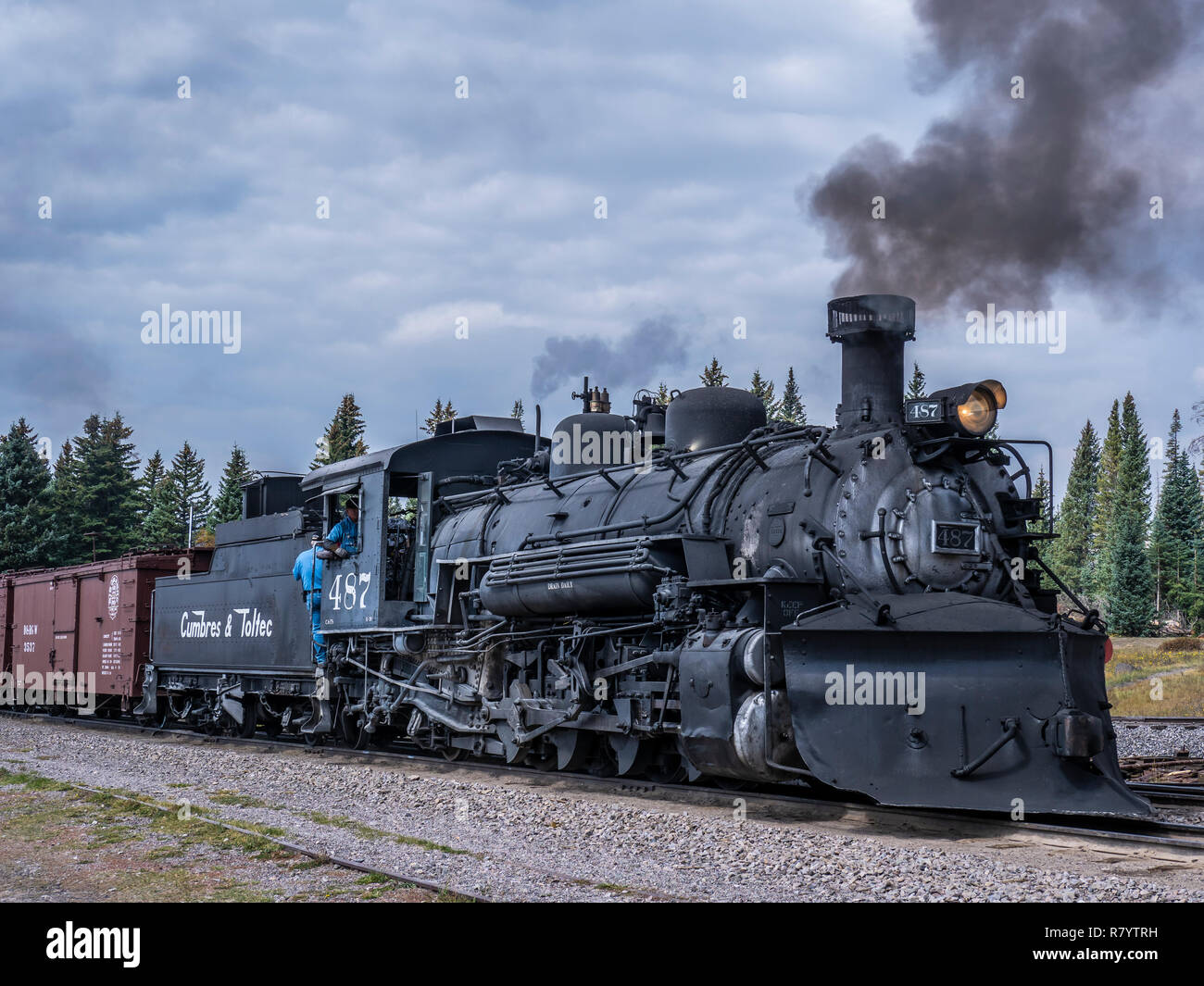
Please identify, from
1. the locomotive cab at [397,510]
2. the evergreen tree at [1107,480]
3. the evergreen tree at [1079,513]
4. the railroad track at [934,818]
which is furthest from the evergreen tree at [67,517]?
A: the evergreen tree at [1107,480]

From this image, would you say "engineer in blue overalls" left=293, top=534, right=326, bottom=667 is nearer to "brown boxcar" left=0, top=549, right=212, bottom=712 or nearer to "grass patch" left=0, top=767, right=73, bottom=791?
"grass patch" left=0, top=767, right=73, bottom=791

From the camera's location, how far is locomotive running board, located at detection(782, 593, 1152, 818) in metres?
7.30

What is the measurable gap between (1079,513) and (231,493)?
6379 centimetres

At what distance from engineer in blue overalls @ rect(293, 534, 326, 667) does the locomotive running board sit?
7.95 metres

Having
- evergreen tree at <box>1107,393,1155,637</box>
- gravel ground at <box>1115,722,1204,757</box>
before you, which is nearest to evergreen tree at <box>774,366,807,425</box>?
evergreen tree at <box>1107,393,1155,637</box>

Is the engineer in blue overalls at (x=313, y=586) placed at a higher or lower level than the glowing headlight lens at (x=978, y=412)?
lower

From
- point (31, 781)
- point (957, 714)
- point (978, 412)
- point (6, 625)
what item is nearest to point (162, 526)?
point (6, 625)

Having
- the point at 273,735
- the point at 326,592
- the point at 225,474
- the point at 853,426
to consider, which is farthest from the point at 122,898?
the point at 225,474

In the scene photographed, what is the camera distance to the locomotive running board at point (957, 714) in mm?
7305

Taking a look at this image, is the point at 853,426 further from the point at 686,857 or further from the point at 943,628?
the point at 686,857

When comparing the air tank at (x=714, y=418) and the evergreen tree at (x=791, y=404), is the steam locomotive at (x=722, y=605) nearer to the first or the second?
the air tank at (x=714, y=418)

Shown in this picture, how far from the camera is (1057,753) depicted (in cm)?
730

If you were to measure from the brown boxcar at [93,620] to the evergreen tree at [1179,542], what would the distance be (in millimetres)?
46798

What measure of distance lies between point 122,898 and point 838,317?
664cm
